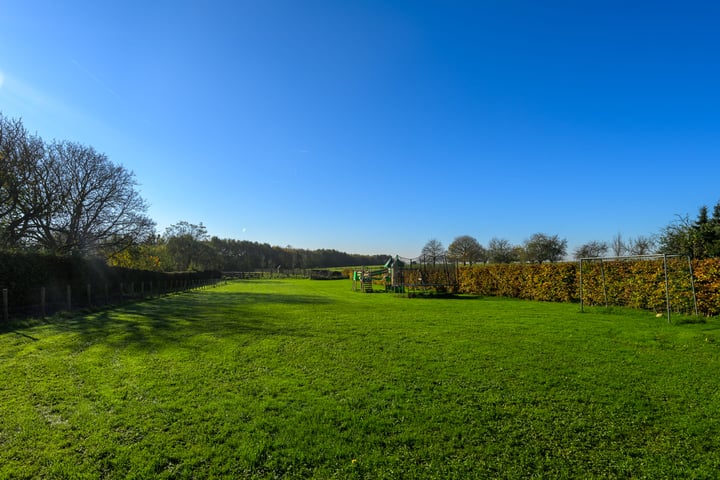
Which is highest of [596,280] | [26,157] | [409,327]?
[26,157]

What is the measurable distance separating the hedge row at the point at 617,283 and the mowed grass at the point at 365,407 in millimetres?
3671

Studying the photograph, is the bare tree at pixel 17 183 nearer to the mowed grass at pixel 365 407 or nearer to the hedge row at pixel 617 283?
the mowed grass at pixel 365 407

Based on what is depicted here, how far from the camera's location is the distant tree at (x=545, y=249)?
47.5 m

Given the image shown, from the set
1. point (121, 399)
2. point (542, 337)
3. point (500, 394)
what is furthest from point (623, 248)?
point (121, 399)

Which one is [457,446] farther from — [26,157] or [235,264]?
[235,264]

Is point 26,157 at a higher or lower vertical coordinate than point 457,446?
higher

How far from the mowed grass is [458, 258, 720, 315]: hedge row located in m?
3.67

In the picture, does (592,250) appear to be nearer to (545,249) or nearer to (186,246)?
(545,249)

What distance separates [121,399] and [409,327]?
7.04m

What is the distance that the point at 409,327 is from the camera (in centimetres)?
991

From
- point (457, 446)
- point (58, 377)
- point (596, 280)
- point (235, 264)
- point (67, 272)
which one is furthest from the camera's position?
point (235, 264)

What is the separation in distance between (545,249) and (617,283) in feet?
123

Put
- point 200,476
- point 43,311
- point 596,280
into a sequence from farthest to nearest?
point 596,280
point 43,311
point 200,476

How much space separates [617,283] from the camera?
13.6 meters
